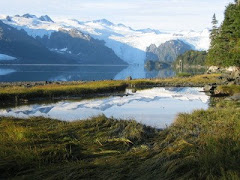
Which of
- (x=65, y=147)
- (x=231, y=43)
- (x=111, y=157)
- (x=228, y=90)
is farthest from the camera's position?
(x=231, y=43)

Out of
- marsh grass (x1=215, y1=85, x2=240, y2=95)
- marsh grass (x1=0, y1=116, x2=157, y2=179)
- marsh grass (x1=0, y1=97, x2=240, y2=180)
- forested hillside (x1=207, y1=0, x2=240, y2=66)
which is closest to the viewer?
marsh grass (x1=0, y1=97, x2=240, y2=180)

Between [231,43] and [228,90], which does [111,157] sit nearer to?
[228,90]

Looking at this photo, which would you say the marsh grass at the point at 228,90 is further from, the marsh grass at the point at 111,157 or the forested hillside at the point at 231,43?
the marsh grass at the point at 111,157

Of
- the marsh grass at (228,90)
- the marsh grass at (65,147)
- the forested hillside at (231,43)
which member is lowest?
the marsh grass at (228,90)

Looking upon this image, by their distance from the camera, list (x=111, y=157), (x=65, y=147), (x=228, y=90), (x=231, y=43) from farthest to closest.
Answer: (x=231, y=43) → (x=228, y=90) → (x=65, y=147) → (x=111, y=157)

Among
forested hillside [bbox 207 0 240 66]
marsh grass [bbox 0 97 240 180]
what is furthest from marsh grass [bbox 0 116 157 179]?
forested hillside [bbox 207 0 240 66]

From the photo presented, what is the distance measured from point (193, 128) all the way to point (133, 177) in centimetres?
972

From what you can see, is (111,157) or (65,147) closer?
(111,157)

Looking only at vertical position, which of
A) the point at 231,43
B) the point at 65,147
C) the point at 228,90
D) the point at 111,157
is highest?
the point at 231,43

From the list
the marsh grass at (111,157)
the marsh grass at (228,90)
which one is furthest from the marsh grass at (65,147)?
the marsh grass at (228,90)

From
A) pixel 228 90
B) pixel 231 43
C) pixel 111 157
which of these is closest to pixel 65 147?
pixel 111 157

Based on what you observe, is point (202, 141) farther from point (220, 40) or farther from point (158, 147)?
point (220, 40)

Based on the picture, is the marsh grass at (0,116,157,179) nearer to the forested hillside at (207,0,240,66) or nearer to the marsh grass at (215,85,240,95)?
the marsh grass at (215,85,240,95)

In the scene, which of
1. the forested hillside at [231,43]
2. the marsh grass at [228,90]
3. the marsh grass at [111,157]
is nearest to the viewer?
the marsh grass at [111,157]
